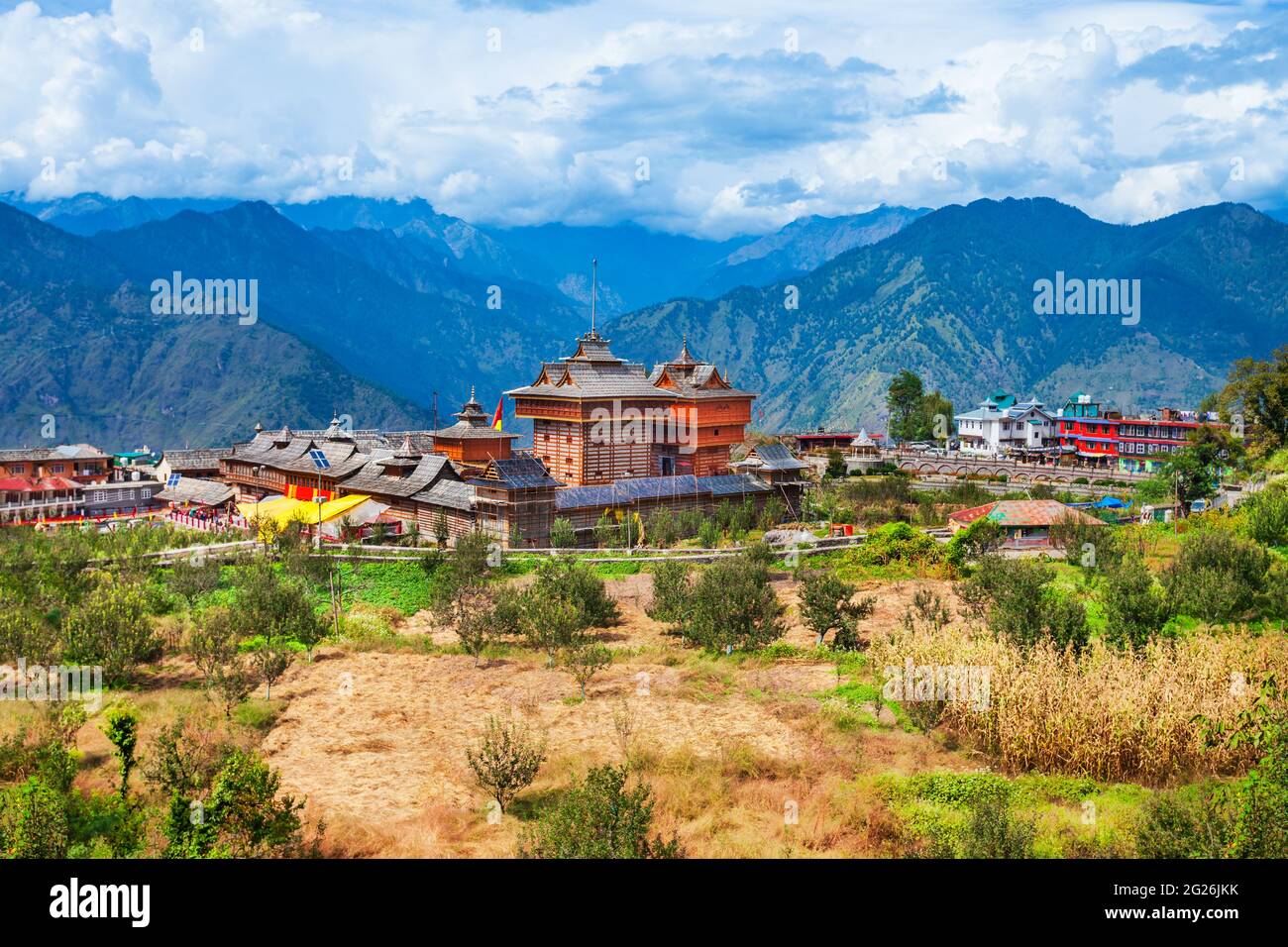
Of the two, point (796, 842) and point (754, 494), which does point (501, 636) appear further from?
point (754, 494)

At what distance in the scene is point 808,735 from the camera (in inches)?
794

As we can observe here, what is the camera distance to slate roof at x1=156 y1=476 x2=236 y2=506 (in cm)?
6197

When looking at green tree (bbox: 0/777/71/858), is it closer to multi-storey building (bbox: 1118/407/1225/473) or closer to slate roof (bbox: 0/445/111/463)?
slate roof (bbox: 0/445/111/463)

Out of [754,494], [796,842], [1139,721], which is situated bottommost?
[796,842]

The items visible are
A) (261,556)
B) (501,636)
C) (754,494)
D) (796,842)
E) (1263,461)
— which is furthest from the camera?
(1263,461)

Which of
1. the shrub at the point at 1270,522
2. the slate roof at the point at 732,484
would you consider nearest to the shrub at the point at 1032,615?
the shrub at the point at 1270,522

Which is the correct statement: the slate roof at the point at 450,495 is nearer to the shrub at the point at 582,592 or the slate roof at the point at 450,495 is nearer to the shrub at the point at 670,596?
the shrub at the point at 582,592

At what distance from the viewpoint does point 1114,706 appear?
17719 mm

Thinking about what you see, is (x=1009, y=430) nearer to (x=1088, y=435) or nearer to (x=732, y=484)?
(x=1088, y=435)

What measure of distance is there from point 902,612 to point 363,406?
16320cm

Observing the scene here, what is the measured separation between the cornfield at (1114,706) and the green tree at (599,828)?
23.3ft

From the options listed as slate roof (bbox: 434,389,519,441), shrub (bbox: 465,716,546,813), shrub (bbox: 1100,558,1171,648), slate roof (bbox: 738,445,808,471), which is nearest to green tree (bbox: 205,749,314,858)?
shrub (bbox: 465,716,546,813)

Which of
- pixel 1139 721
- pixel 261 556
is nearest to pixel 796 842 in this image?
pixel 1139 721

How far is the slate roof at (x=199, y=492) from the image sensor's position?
61969mm
